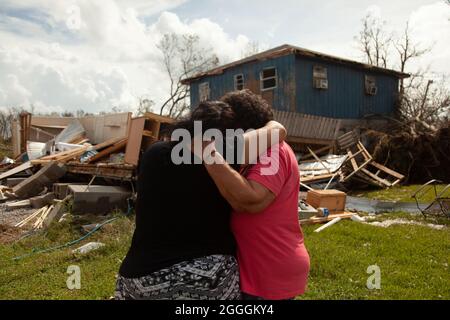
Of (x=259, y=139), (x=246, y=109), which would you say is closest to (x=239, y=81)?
(x=246, y=109)

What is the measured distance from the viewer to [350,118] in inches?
795

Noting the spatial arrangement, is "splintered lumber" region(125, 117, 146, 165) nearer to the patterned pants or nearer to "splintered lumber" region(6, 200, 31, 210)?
"splintered lumber" region(6, 200, 31, 210)

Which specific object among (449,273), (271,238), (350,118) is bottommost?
(449,273)

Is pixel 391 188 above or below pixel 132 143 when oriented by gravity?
below

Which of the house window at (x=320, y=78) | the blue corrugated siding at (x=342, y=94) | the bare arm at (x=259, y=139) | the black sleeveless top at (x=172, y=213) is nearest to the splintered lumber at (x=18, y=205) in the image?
the black sleeveless top at (x=172, y=213)

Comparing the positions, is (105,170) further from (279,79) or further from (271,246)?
(279,79)

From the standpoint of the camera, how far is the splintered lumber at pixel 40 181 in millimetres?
11070

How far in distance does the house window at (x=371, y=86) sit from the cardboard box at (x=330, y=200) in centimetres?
1377

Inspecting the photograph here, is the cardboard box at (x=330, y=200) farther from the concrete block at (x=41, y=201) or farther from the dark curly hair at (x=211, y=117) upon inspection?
the dark curly hair at (x=211, y=117)

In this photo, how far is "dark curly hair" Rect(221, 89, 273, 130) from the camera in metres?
2.16

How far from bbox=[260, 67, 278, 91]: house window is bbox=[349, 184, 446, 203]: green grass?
781 cm

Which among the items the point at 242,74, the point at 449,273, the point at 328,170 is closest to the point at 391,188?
the point at 328,170

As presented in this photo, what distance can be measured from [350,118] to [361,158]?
19.3 feet

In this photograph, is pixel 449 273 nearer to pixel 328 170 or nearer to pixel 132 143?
pixel 132 143
